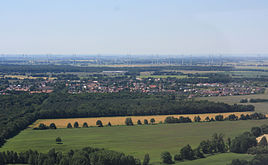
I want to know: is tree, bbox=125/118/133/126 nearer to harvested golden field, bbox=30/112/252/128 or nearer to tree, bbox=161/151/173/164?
harvested golden field, bbox=30/112/252/128

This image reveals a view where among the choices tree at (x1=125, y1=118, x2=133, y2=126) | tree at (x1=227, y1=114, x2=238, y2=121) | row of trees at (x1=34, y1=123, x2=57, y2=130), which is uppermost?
tree at (x1=227, y1=114, x2=238, y2=121)

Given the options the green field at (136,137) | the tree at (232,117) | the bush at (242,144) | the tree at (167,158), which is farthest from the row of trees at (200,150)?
the tree at (232,117)

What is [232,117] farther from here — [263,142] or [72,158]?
[72,158]

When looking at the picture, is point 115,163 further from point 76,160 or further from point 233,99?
point 233,99

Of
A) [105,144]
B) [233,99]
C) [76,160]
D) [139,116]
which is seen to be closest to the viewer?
[76,160]

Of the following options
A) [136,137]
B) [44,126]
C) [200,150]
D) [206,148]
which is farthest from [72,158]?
[44,126]

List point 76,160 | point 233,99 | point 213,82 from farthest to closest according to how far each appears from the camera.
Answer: point 213,82 → point 233,99 → point 76,160

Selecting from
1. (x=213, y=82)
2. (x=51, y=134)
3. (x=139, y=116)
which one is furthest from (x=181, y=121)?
(x=213, y=82)

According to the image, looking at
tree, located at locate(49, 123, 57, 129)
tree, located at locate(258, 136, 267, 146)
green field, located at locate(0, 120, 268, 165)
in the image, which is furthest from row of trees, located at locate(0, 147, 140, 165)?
tree, located at locate(49, 123, 57, 129)

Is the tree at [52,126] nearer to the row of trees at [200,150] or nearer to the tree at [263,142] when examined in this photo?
the row of trees at [200,150]
